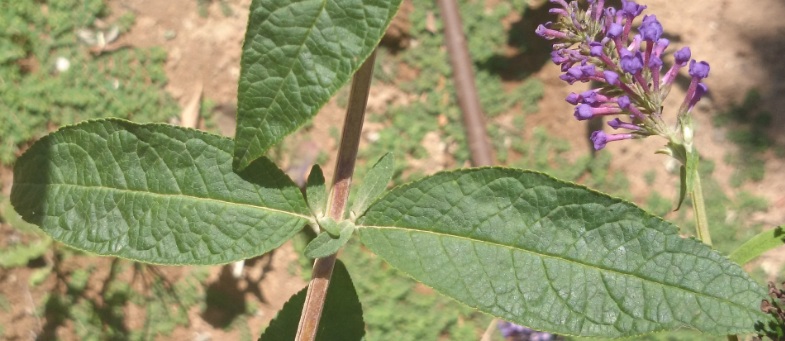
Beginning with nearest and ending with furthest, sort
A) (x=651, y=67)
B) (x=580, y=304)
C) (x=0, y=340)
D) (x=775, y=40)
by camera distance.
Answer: (x=580, y=304)
(x=651, y=67)
(x=0, y=340)
(x=775, y=40)

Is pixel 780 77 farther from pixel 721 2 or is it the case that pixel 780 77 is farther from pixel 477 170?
pixel 477 170

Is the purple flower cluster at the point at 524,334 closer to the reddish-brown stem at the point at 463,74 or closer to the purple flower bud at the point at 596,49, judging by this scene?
the reddish-brown stem at the point at 463,74

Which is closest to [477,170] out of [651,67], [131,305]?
[651,67]

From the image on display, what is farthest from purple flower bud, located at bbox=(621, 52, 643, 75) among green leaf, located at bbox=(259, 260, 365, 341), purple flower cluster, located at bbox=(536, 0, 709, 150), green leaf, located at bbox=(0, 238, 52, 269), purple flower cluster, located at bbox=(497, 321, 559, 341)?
green leaf, located at bbox=(0, 238, 52, 269)

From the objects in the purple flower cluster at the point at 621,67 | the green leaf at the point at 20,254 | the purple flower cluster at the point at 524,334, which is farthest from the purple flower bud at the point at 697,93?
the green leaf at the point at 20,254

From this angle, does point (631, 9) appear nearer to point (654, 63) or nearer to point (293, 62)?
point (654, 63)

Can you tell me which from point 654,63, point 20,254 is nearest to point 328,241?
point 654,63
